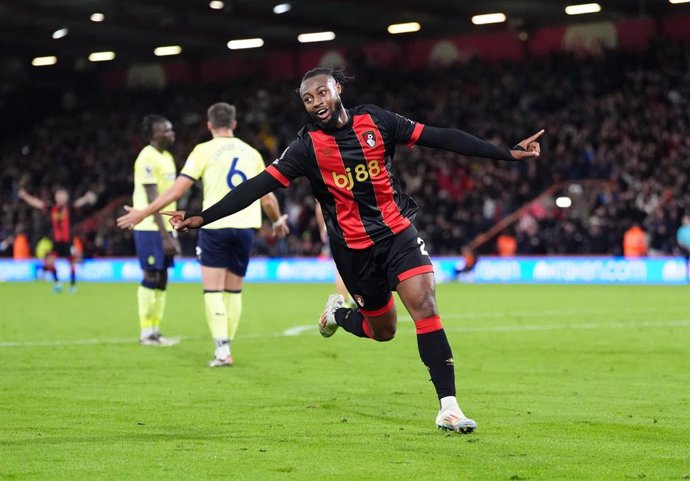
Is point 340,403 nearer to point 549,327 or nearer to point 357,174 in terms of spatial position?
point 357,174

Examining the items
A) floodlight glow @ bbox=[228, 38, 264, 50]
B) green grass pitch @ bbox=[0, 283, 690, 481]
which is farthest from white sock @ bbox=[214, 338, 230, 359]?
floodlight glow @ bbox=[228, 38, 264, 50]

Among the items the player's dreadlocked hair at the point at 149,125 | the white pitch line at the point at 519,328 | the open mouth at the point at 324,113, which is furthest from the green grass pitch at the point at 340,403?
the player's dreadlocked hair at the point at 149,125

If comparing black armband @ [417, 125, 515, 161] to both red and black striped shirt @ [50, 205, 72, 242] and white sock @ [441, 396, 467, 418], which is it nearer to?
white sock @ [441, 396, 467, 418]

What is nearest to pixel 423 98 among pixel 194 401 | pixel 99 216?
pixel 99 216

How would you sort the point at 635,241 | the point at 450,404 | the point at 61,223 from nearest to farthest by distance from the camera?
the point at 450,404 → the point at 61,223 → the point at 635,241

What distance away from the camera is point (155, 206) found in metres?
9.12

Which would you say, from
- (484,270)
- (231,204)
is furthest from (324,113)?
(484,270)

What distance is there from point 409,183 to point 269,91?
1064cm

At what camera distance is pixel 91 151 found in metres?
46.6

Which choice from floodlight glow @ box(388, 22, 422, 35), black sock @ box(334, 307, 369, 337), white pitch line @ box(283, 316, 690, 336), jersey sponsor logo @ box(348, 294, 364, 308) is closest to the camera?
jersey sponsor logo @ box(348, 294, 364, 308)

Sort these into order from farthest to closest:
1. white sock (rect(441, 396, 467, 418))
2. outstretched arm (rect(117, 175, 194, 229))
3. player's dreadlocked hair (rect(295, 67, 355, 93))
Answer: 1. outstretched arm (rect(117, 175, 194, 229))
2. player's dreadlocked hair (rect(295, 67, 355, 93))
3. white sock (rect(441, 396, 467, 418))

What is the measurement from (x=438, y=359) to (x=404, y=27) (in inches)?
1452

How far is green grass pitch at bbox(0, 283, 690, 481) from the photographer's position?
5871 mm

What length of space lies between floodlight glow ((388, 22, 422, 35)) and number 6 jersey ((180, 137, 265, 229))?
32065mm
